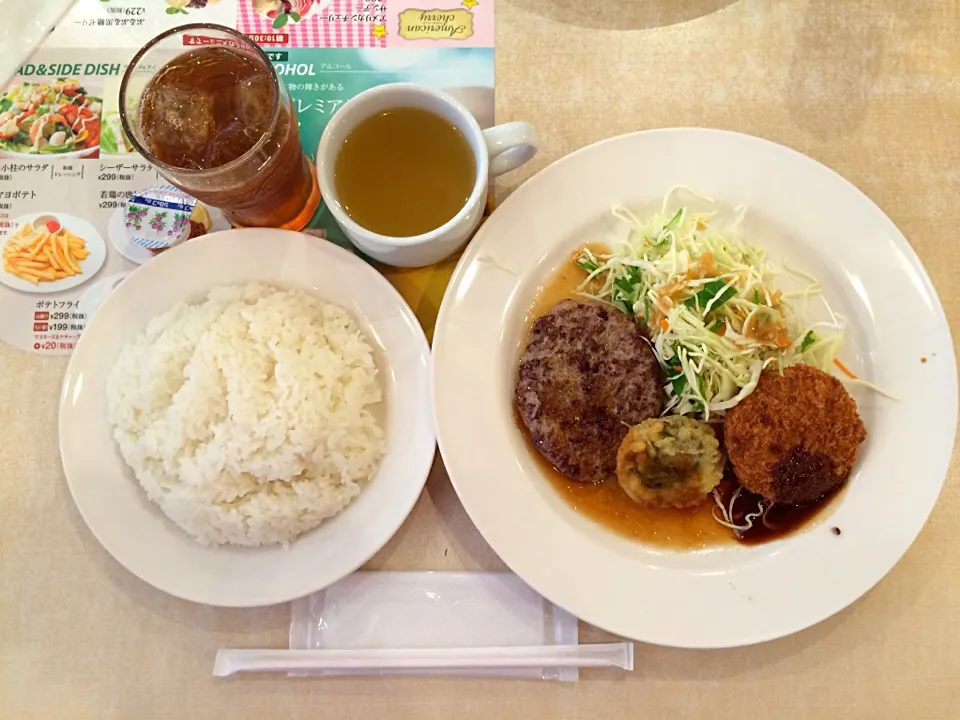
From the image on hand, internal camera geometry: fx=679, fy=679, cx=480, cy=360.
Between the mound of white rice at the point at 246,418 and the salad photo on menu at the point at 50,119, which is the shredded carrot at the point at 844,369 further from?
the salad photo on menu at the point at 50,119

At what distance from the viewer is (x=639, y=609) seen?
1.71 m

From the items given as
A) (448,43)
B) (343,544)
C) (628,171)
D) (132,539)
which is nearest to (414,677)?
(343,544)

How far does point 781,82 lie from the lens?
216cm

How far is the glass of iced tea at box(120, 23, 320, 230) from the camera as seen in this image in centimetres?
169

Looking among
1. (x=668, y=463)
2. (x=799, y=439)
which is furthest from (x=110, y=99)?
(x=799, y=439)

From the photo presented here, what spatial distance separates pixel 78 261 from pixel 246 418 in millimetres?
802

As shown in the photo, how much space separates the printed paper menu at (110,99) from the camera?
2.03 metres

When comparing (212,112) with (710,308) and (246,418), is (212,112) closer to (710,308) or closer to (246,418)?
(246,418)

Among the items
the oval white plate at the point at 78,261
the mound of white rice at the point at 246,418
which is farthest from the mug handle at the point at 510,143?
the oval white plate at the point at 78,261

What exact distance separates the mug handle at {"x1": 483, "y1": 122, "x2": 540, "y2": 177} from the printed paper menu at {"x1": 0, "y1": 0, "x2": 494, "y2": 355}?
0.40m

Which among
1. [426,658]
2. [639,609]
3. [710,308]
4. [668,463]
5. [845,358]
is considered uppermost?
[710,308]

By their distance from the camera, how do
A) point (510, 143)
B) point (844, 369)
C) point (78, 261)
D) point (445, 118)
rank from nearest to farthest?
1. point (510, 143)
2. point (445, 118)
3. point (844, 369)
4. point (78, 261)

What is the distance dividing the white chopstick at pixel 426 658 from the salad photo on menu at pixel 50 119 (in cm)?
158

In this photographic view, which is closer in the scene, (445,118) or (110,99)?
(445,118)
